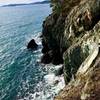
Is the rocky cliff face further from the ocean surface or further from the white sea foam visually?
the white sea foam

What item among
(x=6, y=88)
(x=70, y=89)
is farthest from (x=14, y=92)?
(x=70, y=89)

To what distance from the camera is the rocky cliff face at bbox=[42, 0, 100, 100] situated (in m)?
14.2

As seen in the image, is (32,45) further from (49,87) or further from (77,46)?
(77,46)

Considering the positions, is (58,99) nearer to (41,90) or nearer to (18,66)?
(41,90)

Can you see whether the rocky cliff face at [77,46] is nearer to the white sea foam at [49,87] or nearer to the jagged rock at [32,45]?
the white sea foam at [49,87]

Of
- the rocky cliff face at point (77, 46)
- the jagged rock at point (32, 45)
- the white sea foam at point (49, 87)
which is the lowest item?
the jagged rock at point (32, 45)

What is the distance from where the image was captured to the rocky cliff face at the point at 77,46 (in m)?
14.2

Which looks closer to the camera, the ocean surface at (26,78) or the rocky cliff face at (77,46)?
the rocky cliff face at (77,46)

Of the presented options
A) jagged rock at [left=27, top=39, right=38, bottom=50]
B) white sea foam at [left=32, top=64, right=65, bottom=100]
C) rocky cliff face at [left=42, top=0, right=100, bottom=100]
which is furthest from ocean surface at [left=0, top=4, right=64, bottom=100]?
jagged rock at [left=27, top=39, right=38, bottom=50]

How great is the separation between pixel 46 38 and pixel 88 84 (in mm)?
61107

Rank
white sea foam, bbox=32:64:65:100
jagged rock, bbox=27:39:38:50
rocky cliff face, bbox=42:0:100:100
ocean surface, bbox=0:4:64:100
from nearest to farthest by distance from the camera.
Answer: rocky cliff face, bbox=42:0:100:100 < white sea foam, bbox=32:64:65:100 < ocean surface, bbox=0:4:64:100 < jagged rock, bbox=27:39:38:50

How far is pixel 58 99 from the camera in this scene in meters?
14.3

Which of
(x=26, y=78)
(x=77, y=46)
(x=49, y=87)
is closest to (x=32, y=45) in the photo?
(x=26, y=78)

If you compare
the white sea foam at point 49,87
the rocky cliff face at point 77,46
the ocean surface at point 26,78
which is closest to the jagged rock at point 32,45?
the ocean surface at point 26,78
